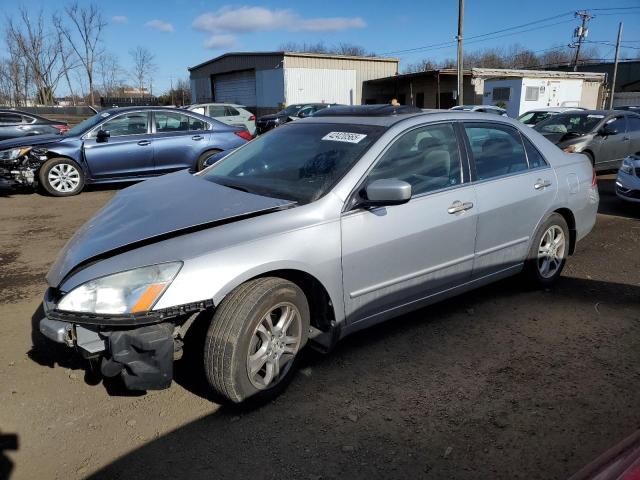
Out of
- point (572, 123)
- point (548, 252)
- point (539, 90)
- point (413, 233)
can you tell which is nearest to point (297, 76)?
point (539, 90)

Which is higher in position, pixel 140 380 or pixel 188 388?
pixel 140 380

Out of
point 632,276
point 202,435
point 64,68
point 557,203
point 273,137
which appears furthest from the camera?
point 64,68

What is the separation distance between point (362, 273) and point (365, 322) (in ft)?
1.16

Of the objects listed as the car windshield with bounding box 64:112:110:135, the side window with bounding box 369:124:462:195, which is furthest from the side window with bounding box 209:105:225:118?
the side window with bounding box 369:124:462:195

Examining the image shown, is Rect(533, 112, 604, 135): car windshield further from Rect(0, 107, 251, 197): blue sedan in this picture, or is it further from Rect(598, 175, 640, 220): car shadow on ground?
Rect(0, 107, 251, 197): blue sedan

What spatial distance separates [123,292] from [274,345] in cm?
87

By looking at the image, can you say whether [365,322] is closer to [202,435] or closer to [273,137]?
[202,435]

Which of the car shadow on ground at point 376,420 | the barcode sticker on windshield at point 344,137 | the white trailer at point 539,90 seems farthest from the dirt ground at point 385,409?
the white trailer at point 539,90

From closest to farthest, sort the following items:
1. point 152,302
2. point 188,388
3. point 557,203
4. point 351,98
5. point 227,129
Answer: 1. point 152,302
2. point 188,388
3. point 557,203
4. point 227,129
5. point 351,98

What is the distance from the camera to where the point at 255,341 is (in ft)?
9.16

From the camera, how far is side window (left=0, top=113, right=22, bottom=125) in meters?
14.2

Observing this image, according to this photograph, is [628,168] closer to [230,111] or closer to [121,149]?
[121,149]

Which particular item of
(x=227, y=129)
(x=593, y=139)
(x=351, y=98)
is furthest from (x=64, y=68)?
(x=593, y=139)

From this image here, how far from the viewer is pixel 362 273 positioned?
3131 millimetres
